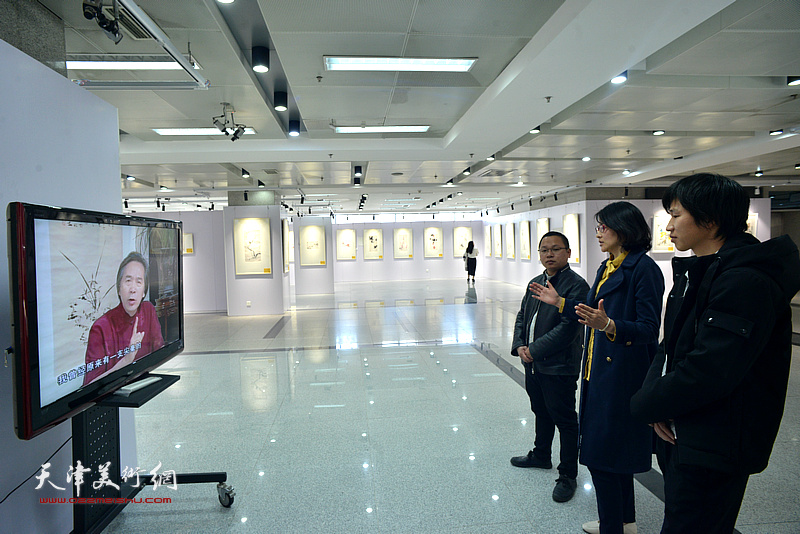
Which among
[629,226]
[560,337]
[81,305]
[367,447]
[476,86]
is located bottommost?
[367,447]

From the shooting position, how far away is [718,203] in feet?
5.17

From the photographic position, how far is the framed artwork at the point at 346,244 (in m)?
22.8

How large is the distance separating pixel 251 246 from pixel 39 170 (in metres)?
9.99

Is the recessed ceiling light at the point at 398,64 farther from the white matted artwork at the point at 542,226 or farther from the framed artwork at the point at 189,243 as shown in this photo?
the white matted artwork at the point at 542,226

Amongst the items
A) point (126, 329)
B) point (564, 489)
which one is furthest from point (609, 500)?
point (126, 329)

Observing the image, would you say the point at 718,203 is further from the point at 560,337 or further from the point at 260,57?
the point at 260,57

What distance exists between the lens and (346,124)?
7.14 metres

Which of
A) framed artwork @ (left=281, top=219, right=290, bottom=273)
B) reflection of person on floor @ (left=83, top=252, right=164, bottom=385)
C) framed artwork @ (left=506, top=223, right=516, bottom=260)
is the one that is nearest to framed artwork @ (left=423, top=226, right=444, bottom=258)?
framed artwork @ (left=506, top=223, right=516, bottom=260)

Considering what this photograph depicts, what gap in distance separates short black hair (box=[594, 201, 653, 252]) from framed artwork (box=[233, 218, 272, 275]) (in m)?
10.8

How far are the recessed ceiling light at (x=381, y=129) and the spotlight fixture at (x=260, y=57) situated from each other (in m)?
2.59

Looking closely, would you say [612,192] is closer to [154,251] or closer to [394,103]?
[394,103]

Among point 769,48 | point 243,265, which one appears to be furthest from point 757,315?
point 243,265

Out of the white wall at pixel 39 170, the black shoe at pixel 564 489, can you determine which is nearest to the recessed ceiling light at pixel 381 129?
the white wall at pixel 39 170

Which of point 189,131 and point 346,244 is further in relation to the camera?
point 346,244
